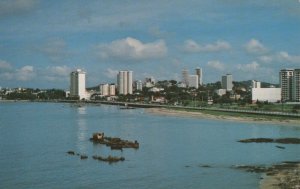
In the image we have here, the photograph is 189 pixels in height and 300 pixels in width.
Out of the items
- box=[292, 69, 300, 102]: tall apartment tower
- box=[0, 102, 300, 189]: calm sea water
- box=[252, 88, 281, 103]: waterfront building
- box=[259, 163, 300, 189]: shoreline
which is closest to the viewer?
box=[259, 163, 300, 189]: shoreline

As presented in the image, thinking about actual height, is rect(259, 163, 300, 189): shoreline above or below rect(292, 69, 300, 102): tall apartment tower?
below

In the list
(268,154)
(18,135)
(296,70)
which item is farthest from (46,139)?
(296,70)

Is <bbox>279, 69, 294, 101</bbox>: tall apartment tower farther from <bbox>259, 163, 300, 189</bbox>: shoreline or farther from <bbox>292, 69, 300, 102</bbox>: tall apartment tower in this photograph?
<bbox>259, 163, 300, 189</bbox>: shoreline

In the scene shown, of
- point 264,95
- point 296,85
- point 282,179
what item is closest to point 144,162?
point 282,179

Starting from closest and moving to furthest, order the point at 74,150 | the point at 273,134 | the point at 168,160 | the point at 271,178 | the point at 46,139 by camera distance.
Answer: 1. the point at 271,178
2. the point at 168,160
3. the point at 74,150
4. the point at 46,139
5. the point at 273,134

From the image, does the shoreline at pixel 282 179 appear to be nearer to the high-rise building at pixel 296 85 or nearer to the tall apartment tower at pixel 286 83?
the high-rise building at pixel 296 85

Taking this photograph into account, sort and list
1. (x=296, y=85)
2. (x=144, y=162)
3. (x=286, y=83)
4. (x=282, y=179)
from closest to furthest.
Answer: (x=282, y=179) < (x=144, y=162) < (x=296, y=85) < (x=286, y=83)

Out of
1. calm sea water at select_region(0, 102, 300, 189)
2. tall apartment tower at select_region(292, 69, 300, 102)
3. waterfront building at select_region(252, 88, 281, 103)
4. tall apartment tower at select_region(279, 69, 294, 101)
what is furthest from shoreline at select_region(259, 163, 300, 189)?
tall apartment tower at select_region(279, 69, 294, 101)

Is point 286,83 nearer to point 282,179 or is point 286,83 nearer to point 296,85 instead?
point 296,85

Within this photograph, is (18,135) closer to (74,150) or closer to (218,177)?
(74,150)
